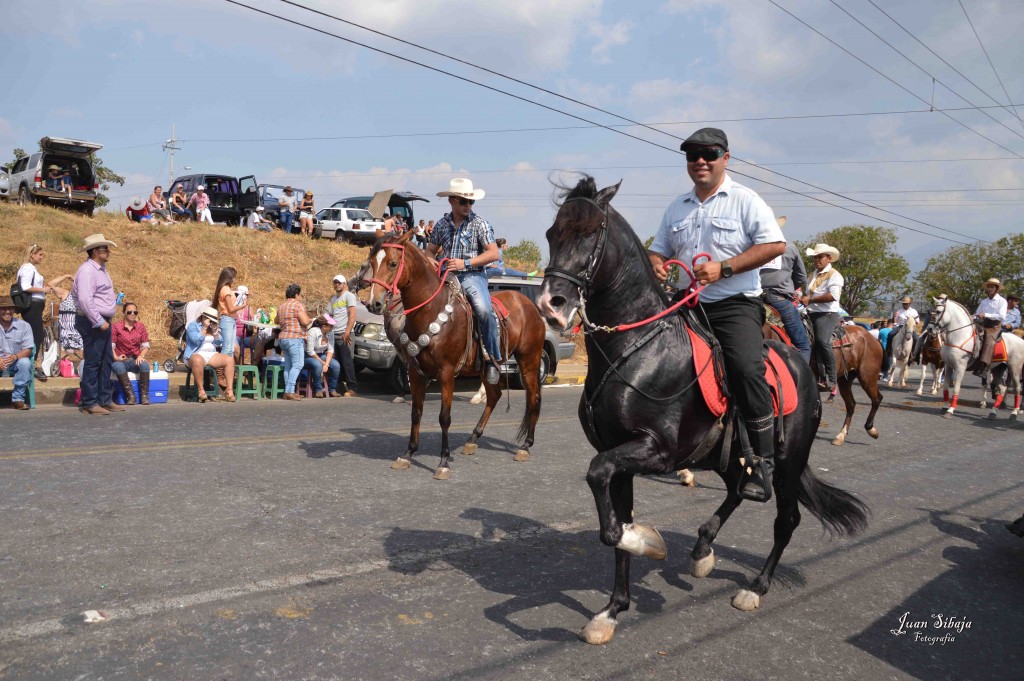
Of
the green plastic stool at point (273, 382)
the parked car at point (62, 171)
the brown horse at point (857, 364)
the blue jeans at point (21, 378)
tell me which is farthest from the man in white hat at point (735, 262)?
the parked car at point (62, 171)

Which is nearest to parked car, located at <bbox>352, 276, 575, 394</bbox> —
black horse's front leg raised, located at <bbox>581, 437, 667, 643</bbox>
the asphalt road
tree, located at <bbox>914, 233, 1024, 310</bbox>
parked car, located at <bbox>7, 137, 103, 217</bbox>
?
the asphalt road

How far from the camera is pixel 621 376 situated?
4.35 m

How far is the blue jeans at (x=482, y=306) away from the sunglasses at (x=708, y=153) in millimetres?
4753

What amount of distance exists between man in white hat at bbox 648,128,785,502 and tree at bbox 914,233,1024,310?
6049 centimetres

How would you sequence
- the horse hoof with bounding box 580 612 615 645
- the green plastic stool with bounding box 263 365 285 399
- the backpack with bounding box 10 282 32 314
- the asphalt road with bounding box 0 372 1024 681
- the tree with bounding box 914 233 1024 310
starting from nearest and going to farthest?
the asphalt road with bounding box 0 372 1024 681
the horse hoof with bounding box 580 612 615 645
the backpack with bounding box 10 282 32 314
the green plastic stool with bounding box 263 365 285 399
the tree with bounding box 914 233 1024 310

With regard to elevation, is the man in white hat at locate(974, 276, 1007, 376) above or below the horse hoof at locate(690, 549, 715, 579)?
above

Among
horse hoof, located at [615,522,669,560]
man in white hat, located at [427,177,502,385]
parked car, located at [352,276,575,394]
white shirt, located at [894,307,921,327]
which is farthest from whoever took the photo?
white shirt, located at [894,307,921,327]

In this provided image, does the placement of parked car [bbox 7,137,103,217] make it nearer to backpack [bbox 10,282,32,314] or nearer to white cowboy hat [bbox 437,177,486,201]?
backpack [bbox 10,282,32,314]

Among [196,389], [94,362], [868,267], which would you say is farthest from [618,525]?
[868,267]

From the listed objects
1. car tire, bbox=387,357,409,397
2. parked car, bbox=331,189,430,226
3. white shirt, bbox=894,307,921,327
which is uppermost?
parked car, bbox=331,189,430,226

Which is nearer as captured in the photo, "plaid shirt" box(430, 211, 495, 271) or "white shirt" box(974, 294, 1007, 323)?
"plaid shirt" box(430, 211, 495, 271)

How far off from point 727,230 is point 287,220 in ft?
99.6

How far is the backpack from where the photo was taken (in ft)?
43.1

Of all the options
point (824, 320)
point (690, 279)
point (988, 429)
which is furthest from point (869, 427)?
point (690, 279)
